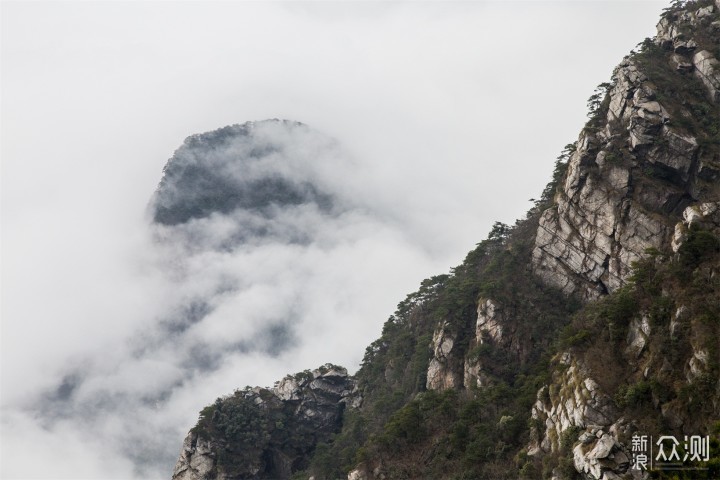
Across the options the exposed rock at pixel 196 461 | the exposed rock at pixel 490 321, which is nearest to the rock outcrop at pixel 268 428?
the exposed rock at pixel 196 461

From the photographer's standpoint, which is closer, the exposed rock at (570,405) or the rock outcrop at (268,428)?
the exposed rock at (570,405)

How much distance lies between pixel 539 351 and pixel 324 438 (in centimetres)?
4601

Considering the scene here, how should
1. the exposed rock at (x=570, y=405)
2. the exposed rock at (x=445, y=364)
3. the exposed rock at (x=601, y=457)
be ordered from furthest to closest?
the exposed rock at (x=445, y=364) → the exposed rock at (x=570, y=405) → the exposed rock at (x=601, y=457)

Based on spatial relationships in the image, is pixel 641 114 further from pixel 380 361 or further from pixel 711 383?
pixel 380 361

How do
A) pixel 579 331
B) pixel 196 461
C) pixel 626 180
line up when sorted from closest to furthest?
pixel 579 331 → pixel 626 180 → pixel 196 461

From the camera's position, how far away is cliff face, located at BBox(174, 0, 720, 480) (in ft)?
187

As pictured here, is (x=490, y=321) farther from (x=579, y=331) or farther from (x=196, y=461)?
(x=196, y=461)

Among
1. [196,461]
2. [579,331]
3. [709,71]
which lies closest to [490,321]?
[579,331]

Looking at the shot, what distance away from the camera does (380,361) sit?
120 metres

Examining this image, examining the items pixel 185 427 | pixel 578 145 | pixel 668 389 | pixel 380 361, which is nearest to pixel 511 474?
pixel 668 389

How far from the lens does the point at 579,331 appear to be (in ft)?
227

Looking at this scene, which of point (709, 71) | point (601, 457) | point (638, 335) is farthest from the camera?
point (709, 71)

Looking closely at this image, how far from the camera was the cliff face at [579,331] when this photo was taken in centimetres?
5706

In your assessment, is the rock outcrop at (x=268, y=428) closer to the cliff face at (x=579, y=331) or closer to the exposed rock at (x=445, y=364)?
the cliff face at (x=579, y=331)
